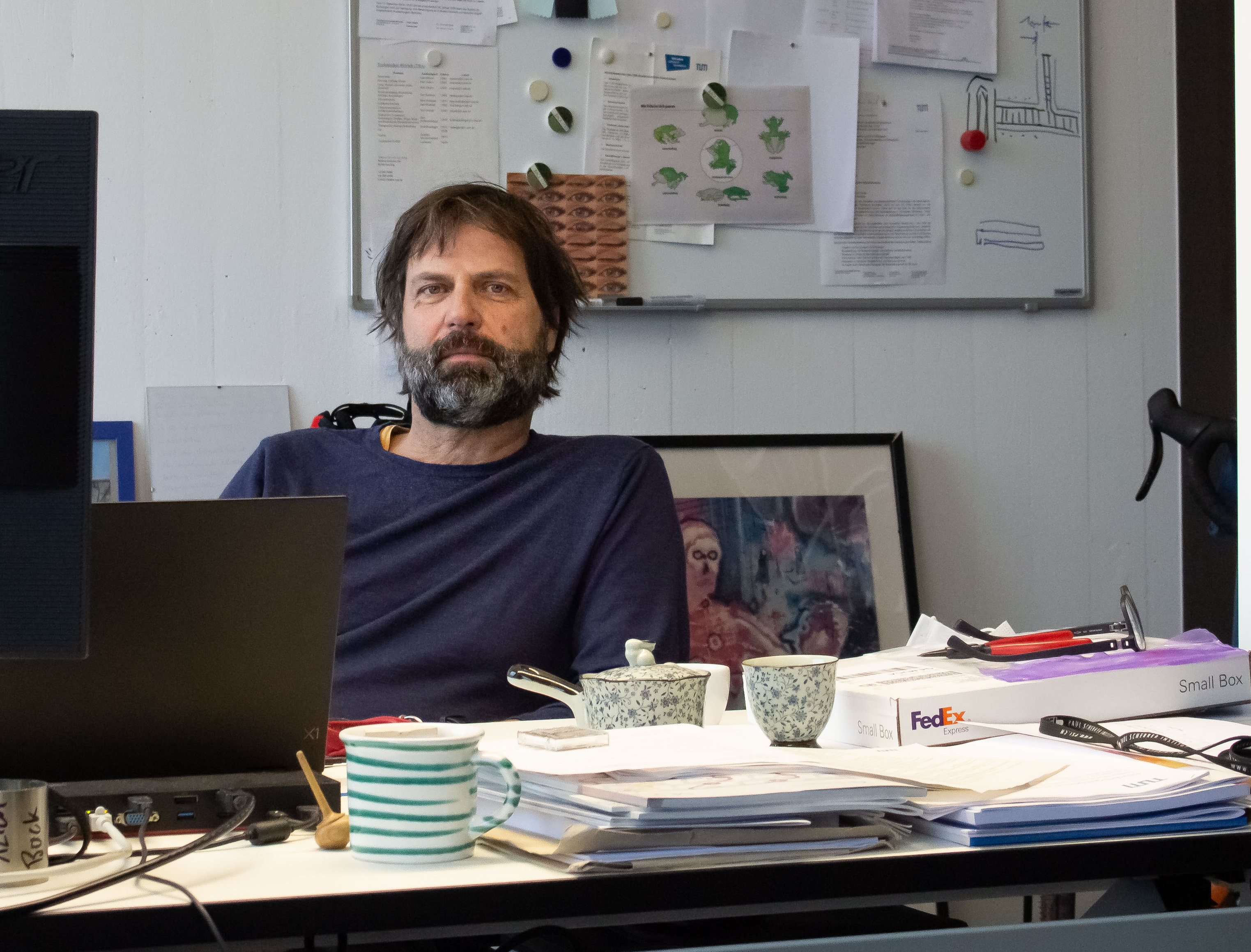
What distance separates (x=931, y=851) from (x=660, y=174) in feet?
6.03

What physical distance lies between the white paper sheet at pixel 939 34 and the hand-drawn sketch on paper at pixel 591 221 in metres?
0.63

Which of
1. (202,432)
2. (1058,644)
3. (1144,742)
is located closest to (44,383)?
(1144,742)

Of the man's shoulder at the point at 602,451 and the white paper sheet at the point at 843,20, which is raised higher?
the white paper sheet at the point at 843,20

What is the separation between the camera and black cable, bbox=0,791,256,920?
25.3 inches

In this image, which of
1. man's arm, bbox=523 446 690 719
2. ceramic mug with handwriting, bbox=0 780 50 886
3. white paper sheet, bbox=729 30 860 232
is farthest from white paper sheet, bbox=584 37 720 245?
ceramic mug with handwriting, bbox=0 780 50 886

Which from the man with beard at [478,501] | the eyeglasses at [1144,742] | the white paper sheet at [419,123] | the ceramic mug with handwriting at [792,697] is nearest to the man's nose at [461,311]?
the man with beard at [478,501]

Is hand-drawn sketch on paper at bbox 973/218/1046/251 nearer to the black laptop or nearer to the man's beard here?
the man's beard

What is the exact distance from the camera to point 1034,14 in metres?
2.57

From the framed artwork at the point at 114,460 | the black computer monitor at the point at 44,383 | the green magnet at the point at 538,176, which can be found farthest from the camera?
the green magnet at the point at 538,176

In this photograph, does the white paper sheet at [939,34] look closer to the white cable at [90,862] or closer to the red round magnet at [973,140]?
the red round magnet at [973,140]

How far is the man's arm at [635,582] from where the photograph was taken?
64.1 inches

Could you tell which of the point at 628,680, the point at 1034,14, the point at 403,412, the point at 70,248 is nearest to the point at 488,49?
the point at 403,412

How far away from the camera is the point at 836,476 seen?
2.45m

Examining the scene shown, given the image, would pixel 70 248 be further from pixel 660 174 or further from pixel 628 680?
pixel 660 174
